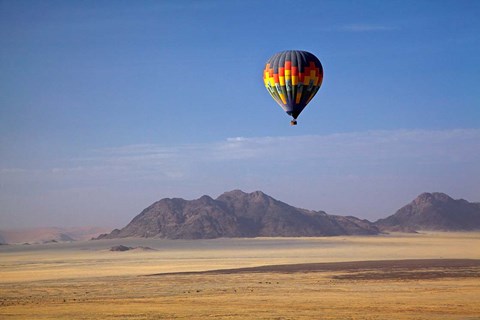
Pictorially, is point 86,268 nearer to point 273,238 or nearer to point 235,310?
point 235,310

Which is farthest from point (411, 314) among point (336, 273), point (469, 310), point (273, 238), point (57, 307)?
point (273, 238)

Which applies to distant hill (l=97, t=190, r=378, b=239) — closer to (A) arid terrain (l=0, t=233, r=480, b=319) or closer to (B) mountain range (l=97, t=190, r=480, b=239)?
(B) mountain range (l=97, t=190, r=480, b=239)

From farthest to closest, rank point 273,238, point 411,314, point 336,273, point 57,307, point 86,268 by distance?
1. point 273,238
2. point 86,268
3. point 336,273
4. point 57,307
5. point 411,314

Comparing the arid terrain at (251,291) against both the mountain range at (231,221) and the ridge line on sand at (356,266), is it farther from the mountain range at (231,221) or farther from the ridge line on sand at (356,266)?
the mountain range at (231,221)

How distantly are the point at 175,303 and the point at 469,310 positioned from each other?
14975mm

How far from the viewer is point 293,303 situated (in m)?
41.0

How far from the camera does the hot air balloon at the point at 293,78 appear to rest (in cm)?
5194

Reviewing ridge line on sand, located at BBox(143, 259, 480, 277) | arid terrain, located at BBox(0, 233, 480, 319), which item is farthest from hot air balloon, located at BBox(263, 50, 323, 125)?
ridge line on sand, located at BBox(143, 259, 480, 277)

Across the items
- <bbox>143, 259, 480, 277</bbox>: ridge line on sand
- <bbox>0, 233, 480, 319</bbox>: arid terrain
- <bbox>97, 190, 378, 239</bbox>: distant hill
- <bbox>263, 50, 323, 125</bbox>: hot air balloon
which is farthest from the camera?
<bbox>97, 190, 378, 239</bbox>: distant hill

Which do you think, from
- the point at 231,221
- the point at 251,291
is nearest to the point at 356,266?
the point at 251,291

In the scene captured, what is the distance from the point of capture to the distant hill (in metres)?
170

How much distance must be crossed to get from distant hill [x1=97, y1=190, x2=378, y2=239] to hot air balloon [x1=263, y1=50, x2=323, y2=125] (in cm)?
10967

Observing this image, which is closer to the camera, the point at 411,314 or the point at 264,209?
the point at 411,314

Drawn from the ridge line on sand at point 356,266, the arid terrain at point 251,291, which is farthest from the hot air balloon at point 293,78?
the ridge line on sand at point 356,266
